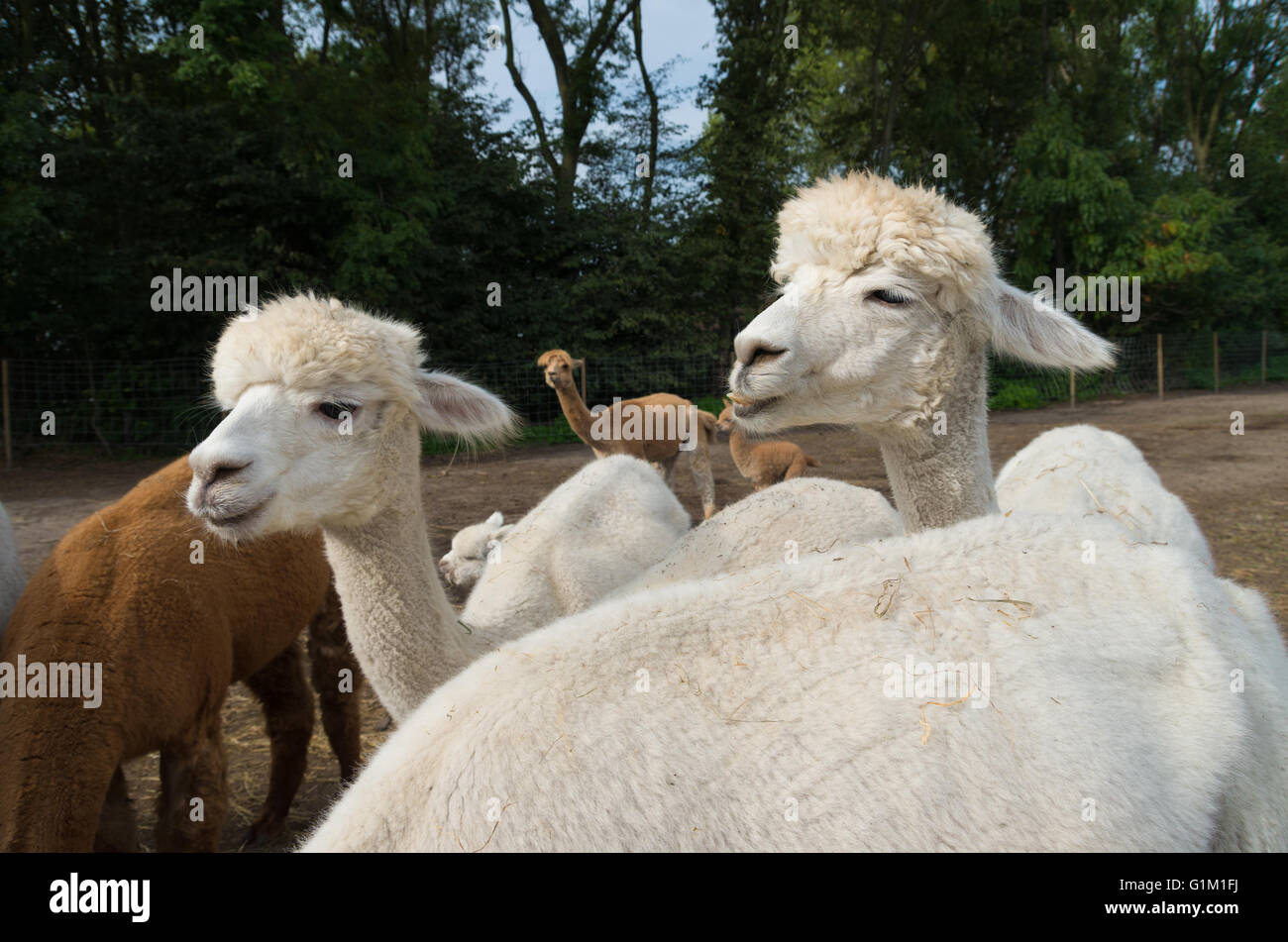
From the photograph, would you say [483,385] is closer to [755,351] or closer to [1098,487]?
[1098,487]

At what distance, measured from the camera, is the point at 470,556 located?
612 cm

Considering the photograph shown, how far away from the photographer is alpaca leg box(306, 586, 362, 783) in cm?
405

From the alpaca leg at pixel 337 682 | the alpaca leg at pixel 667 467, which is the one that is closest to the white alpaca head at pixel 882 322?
the alpaca leg at pixel 337 682

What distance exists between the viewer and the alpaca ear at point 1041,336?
2674 mm

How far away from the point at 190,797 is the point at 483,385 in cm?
1330

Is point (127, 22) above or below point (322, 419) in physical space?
above

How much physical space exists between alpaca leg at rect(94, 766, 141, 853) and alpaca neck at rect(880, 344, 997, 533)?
285 centimetres

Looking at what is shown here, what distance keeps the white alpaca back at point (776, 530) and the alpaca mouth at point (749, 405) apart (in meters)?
0.89

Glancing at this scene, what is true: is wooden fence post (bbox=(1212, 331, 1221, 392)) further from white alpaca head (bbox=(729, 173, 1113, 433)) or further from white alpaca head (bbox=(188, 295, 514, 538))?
white alpaca head (bbox=(188, 295, 514, 538))

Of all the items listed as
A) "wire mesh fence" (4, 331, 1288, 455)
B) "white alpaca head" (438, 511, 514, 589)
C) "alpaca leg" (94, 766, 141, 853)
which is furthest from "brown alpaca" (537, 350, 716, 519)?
"alpaca leg" (94, 766, 141, 853)

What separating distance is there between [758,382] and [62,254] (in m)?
15.2

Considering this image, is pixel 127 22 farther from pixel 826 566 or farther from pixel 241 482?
pixel 826 566
